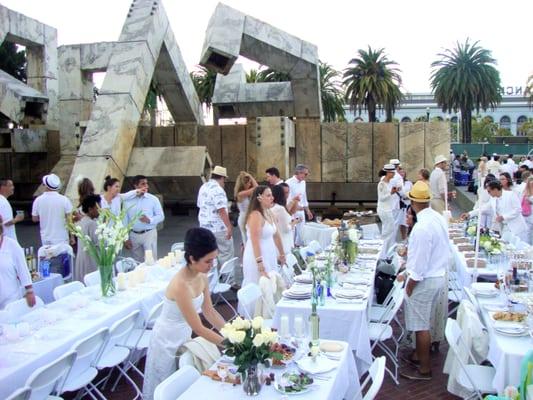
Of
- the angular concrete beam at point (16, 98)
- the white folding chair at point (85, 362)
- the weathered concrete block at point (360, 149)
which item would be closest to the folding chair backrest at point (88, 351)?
the white folding chair at point (85, 362)

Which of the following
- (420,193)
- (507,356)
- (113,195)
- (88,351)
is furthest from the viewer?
(113,195)

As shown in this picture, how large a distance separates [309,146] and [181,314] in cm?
1509

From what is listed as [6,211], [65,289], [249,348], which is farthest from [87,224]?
[249,348]

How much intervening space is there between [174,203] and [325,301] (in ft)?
48.0

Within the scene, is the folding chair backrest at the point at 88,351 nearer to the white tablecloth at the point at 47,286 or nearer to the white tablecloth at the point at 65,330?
the white tablecloth at the point at 65,330

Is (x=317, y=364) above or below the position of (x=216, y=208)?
below

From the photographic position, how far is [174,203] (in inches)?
786

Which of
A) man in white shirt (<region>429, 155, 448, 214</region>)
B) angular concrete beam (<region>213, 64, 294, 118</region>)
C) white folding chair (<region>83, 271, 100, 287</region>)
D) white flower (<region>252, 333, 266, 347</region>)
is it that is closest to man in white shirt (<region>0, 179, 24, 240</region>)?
white folding chair (<region>83, 271, 100, 287</region>)

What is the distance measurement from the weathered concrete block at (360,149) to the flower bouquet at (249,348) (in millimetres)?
15787

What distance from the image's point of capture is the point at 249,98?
22312 mm

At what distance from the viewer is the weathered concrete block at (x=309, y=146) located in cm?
1912

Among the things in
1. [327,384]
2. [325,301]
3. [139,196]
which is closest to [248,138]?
[139,196]

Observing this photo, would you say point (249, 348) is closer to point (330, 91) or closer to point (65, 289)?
point (65, 289)

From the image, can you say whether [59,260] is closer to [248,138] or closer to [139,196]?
[139,196]
